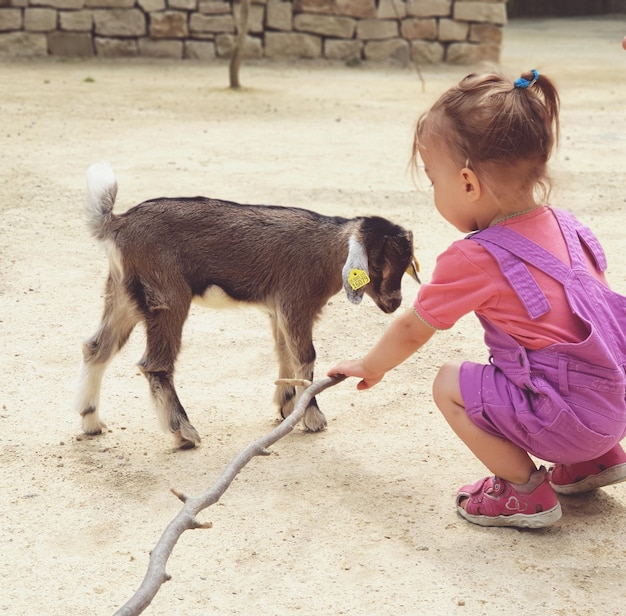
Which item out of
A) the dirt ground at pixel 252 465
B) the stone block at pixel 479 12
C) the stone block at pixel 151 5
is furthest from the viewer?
the stone block at pixel 479 12

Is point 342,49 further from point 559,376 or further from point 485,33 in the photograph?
point 559,376

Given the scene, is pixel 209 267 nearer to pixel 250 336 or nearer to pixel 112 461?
pixel 112 461

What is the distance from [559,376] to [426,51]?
11.9 metres

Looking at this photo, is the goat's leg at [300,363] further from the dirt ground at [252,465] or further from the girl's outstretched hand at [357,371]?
the girl's outstretched hand at [357,371]

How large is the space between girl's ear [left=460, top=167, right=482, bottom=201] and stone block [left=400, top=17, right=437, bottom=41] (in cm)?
1171

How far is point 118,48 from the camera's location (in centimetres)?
1324

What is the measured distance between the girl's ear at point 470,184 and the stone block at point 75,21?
11.6 meters

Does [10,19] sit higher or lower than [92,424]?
lower

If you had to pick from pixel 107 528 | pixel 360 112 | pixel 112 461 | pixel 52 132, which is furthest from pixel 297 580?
pixel 360 112

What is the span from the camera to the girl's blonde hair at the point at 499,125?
8.02 feet


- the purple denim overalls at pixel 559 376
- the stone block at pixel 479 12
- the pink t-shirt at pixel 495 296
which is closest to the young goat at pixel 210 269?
the pink t-shirt at pixel 495 296

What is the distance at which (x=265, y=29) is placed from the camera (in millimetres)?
13719

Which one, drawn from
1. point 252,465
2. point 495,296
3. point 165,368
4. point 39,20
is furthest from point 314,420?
point 39,20

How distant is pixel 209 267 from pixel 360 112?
6.91 meters
